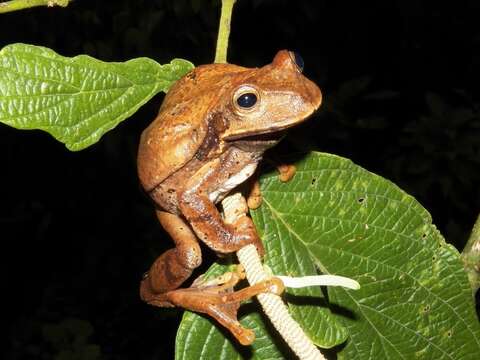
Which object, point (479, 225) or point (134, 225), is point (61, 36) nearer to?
point (134, 225)

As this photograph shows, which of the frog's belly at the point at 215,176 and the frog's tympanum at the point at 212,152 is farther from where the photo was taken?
the frog's belly at the point at 215,176

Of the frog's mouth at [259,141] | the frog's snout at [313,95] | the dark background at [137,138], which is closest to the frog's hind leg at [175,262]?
the frog's mouth at [259,141]

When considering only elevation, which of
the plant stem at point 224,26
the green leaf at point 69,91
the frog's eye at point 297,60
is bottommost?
the green leaf at point 69,91

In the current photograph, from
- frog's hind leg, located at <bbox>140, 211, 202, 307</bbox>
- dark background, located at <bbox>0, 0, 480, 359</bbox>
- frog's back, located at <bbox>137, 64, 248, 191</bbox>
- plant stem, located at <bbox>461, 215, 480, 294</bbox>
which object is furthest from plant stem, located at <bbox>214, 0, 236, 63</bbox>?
dark background, located at <bbox>0, 0, 480, 359</bbox>

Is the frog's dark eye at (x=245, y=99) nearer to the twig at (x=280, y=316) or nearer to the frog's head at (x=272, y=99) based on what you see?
the frog's head at (x=272, y=99)

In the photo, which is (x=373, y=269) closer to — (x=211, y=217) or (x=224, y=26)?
(x=211, y=217)

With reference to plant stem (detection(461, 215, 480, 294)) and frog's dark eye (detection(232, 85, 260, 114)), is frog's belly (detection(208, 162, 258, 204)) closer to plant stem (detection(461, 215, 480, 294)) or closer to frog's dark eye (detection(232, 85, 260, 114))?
frog's dark eye (detection(232, 85, 260, 114))

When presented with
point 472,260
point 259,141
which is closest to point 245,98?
point 259,141
